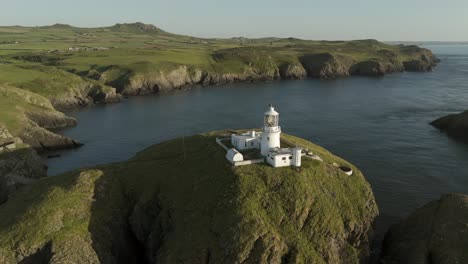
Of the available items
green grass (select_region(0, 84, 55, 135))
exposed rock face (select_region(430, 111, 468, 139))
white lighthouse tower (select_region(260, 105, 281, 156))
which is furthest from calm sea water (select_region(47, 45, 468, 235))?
white lighthouse tower (select_region(260, 105, 281, 156))

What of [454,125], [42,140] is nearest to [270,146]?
[42,140]

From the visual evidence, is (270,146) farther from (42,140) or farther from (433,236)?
(42,140)

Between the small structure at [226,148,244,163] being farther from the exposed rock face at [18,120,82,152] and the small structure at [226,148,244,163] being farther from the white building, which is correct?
the exposed rock face at [18,120,82,152]

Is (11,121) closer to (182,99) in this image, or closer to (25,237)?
(25,237)

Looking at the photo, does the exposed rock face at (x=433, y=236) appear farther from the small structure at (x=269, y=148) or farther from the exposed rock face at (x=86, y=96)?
the exposed rock face at (x=86, y=96)

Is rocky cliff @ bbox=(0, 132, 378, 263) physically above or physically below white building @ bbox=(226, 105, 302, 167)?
below

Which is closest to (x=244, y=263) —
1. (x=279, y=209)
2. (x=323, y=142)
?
(x=279, y=209)
